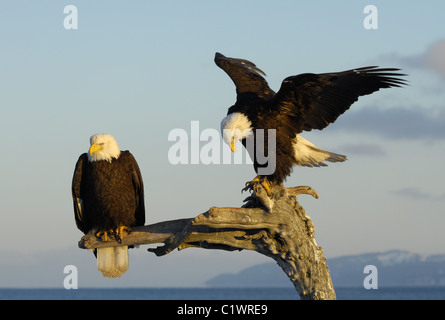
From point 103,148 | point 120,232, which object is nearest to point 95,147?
point 103,148

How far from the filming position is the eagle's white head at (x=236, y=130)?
7.58 metres

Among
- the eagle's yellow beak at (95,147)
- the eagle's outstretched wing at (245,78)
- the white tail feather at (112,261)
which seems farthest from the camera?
the eagle's outstretched wing at (245,78)

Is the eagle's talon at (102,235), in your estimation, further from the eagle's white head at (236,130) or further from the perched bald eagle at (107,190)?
the eagle's white head at (236,130)

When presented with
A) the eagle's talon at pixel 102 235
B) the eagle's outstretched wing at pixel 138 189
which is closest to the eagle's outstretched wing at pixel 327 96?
the eagle's outstretched wing at pixel 138 189

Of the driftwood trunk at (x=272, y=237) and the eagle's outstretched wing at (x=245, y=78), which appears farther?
the eagle's outstretched wing at (x=245, y=78)

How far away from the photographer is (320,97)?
24.9 ft

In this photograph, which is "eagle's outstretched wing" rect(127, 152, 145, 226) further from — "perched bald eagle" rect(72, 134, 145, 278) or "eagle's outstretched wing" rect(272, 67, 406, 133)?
"eagle's outstretched wing" rect(272, 67, 406, 133)

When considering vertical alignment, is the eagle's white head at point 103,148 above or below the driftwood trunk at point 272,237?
above

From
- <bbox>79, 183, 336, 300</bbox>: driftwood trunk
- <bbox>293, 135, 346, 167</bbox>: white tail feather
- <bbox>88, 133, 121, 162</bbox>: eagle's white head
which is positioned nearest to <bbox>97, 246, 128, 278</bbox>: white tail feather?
<bbox>79, 183, 336, 300</bbox>: driftwood trunk

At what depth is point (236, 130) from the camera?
24.9ft

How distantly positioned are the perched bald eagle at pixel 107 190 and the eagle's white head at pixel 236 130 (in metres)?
1.06
